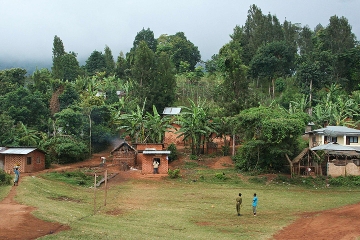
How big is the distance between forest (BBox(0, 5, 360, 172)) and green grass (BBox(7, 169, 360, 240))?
537cm

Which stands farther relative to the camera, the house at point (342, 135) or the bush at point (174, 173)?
the house at point (342, 135)

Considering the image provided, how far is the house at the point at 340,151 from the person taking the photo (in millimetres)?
31250

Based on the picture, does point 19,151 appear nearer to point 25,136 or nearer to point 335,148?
point 25,136

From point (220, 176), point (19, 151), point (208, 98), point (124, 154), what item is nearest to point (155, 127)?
point (124, 154)

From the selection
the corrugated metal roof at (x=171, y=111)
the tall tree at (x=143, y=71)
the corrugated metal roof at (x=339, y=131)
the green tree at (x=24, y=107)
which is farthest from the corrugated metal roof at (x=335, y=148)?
the green tree at (x=24, y=107)

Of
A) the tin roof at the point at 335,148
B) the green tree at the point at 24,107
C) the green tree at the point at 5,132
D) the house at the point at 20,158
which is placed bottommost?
the house at the point at 20,158

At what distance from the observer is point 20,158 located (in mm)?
32156

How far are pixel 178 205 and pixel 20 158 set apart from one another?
15.8 metres

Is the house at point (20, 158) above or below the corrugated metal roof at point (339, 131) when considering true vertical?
below

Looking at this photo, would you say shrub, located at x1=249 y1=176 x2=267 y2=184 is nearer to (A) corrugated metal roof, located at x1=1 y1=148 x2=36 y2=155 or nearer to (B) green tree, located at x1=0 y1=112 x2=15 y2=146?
(A) corrugated metal roof, located at x1=1 y1=148 x2=36 y2=155

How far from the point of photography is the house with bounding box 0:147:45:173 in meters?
32.1

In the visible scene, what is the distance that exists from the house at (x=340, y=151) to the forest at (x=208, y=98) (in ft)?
8.75

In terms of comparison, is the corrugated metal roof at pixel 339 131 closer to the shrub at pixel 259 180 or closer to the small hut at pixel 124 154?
the shrub at pixel 259 180

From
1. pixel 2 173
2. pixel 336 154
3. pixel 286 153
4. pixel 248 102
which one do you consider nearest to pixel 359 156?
pixel 336 154
